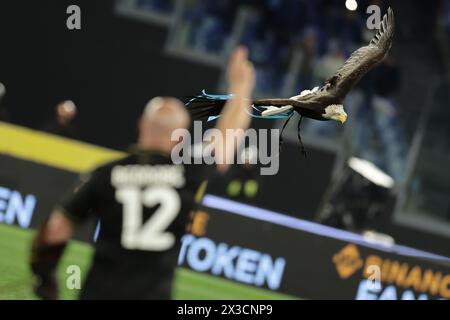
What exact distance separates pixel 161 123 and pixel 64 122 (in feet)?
34.2

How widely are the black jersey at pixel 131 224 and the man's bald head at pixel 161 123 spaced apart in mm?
78

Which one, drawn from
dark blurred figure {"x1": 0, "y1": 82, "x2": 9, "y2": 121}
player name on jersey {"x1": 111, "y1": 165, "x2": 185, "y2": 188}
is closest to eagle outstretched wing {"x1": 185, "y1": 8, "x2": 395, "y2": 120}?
player name on jersey {"x1": 111, "y1": 165, "x2": 185, "y2": 188}

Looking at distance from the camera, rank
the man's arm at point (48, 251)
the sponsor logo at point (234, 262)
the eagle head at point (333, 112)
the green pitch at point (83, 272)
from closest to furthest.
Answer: the man's arm at point (48, 251) < the eagle head at point (333, 112) < the green pitch at point (83, 272) < the sponsor logo at point (234, 262)

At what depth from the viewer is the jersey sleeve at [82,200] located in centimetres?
402

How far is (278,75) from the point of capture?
14695mm

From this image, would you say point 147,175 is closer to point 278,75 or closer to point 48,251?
point 48,251

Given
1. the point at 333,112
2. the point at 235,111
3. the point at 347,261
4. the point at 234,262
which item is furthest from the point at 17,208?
the point at 235,111

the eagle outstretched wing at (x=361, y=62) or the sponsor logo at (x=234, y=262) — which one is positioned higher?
the eagle outstretched wing at (x=361, y=62)

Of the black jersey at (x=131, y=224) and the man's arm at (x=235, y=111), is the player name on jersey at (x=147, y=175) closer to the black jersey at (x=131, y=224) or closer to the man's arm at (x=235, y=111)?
the black jersey at (x=131, y=224)

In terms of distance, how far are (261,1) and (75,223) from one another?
11.7 m

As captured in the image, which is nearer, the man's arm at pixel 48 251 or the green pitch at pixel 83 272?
the man's arm at pixel 48 251

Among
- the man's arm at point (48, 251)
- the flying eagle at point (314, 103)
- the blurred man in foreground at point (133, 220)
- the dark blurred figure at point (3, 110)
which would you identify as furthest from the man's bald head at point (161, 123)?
the dark blurred figure at point (3, 110)

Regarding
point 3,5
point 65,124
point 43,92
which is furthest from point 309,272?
point 3,5

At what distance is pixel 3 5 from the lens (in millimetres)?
14969
